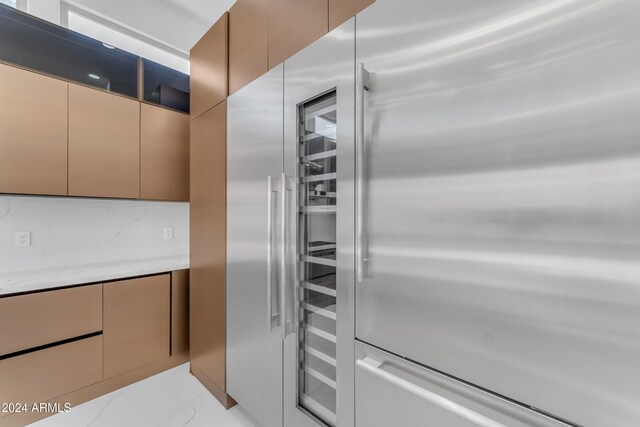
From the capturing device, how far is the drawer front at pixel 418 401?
72 cm

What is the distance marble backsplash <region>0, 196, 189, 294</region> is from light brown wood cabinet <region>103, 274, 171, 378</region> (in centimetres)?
12

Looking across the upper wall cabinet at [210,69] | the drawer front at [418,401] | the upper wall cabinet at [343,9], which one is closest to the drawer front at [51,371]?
the upper wall cabinet at [210,69]

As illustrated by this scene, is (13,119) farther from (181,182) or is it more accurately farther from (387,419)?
(387,419)

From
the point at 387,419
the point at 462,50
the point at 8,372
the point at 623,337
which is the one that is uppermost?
the point at 462,50

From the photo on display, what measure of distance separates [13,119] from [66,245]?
0.99m

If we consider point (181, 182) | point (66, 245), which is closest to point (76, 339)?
point (66, 245)

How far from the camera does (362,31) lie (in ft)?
3.35

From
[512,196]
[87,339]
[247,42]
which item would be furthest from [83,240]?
[512,196]

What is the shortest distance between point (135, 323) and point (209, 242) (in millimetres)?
941

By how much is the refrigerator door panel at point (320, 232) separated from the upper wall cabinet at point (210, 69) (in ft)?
2.22

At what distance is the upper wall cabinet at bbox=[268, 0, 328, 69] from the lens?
47.4 inches

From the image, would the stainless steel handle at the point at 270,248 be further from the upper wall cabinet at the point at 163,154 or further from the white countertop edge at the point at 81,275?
the upper wall cabinet at the point at 163,154

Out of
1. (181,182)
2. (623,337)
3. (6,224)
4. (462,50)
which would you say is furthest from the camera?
(181,182)

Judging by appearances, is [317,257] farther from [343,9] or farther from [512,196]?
[343,9]
